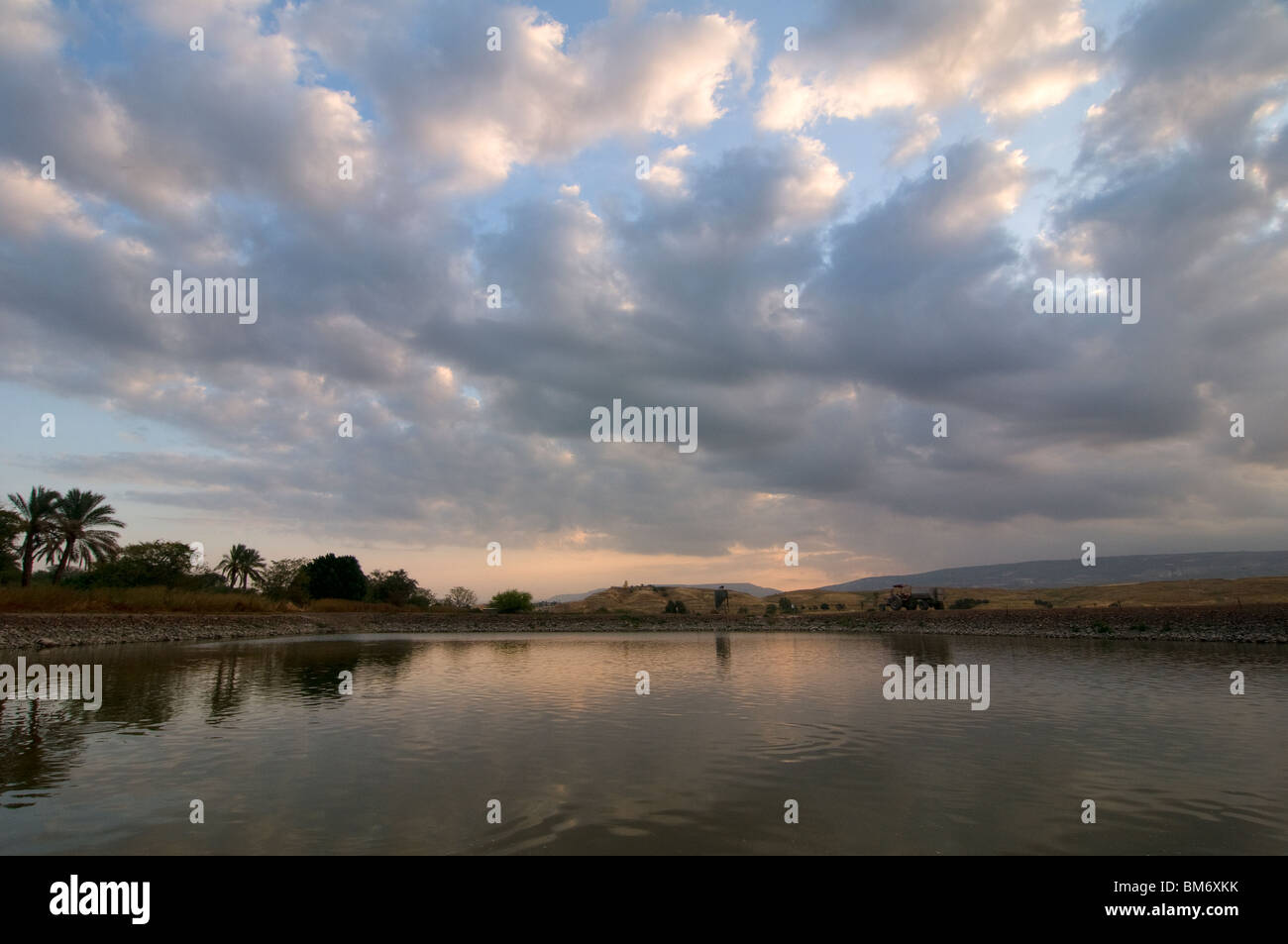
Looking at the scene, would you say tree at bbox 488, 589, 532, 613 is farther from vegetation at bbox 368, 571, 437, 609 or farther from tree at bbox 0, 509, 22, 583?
tree at bbox 0, 509, 22, 583

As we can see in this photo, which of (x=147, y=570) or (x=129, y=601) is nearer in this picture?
(x=129, y=601)

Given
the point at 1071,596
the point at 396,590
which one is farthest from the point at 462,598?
the point at 1071,596

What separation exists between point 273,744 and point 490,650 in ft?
129

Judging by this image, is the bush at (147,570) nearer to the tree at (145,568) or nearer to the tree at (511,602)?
the tree at (145,568)

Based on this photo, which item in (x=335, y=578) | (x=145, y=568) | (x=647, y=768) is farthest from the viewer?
(x=335, y=578)

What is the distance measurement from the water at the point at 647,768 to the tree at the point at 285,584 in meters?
79.6

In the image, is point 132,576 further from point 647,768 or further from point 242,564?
point 647,768

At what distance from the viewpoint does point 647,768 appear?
51.3ft

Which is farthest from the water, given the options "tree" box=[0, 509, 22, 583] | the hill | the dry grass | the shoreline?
the hill

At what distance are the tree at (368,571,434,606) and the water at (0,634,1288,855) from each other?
328 ft

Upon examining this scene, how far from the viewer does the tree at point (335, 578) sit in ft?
372

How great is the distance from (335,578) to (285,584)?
9693mm

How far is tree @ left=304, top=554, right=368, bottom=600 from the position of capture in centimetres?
11344
